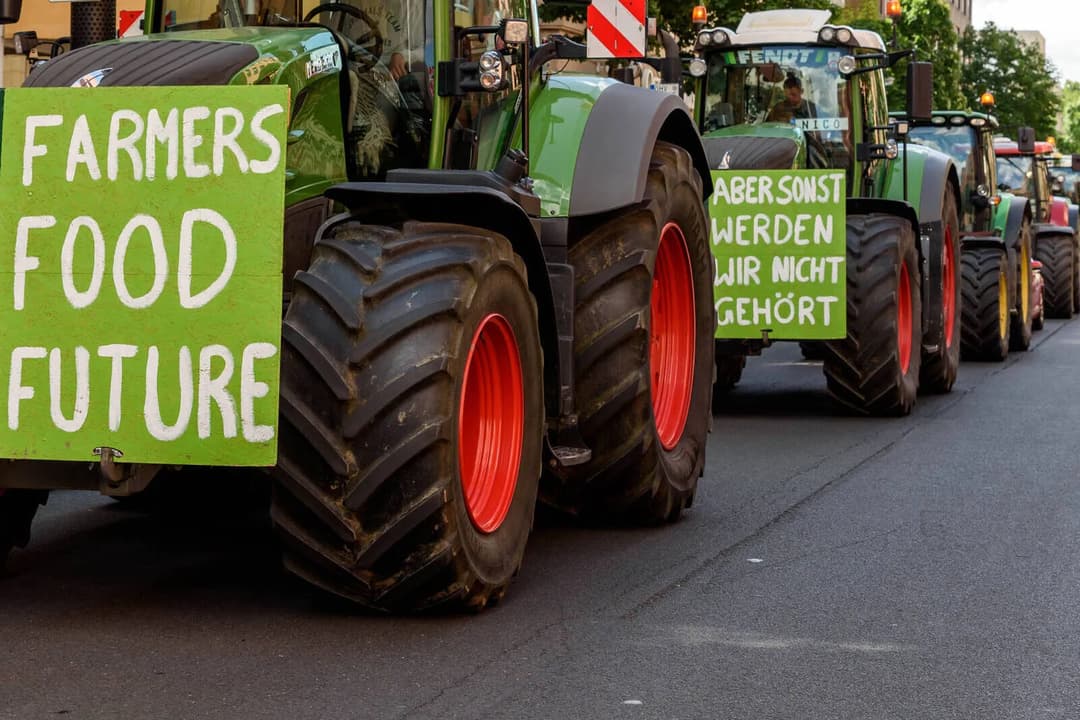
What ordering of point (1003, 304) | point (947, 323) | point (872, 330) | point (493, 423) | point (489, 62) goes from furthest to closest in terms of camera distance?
point (1003, 304)
point (947, 323)
point (872, 330)
point (489, 62)
point (493, 423)

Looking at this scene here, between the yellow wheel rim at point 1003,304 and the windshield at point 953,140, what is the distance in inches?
57.4

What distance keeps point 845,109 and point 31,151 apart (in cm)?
875

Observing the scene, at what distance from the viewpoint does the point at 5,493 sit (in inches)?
232

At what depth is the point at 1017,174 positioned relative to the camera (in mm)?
24000

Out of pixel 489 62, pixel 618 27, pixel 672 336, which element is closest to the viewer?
pixel 489 62

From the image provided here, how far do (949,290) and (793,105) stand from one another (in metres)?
2.40

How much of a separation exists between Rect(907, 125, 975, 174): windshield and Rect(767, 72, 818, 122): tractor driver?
5.68m

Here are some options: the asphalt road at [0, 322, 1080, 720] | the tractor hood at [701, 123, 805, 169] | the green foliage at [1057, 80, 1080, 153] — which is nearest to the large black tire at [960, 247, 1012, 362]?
the tractor hood at [701, 123, 805, 169]

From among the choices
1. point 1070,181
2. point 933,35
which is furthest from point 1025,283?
point 933,35

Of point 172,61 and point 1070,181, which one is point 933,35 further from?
point 172,61

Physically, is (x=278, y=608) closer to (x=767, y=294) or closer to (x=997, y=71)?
(x=767, y=294)

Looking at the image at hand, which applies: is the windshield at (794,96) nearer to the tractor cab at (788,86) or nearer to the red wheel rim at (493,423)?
A: the tractor cab at (788,86)

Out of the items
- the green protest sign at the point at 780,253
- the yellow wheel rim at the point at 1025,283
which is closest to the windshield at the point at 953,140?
the yellow wheel rim at the point at 1025,283

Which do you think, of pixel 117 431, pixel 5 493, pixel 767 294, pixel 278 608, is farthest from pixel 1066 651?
pixel 767 294
